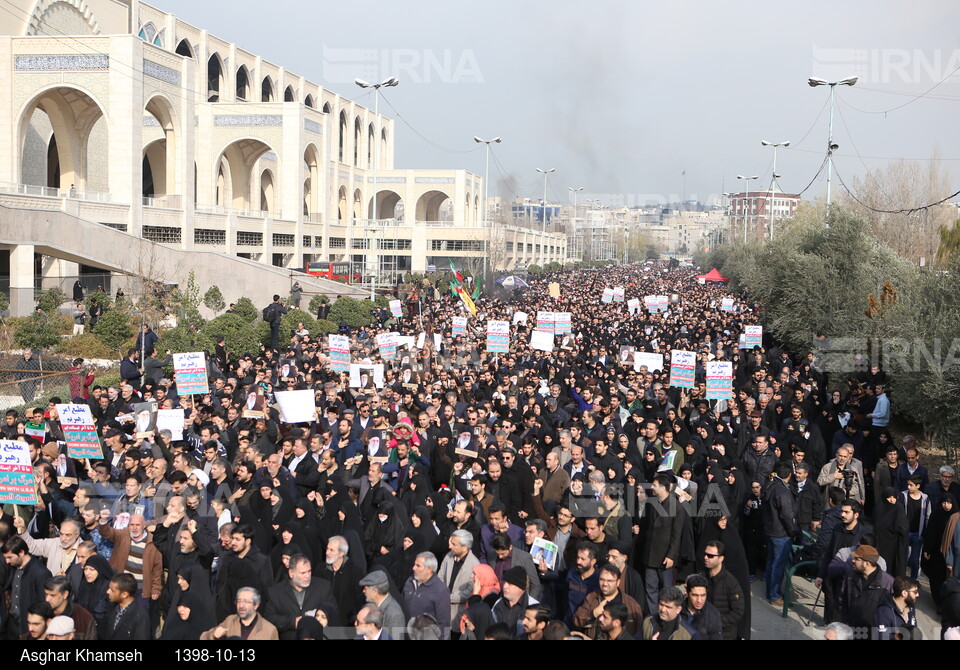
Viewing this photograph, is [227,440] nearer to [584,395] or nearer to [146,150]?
[584,395]

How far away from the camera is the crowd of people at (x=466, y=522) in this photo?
217 inches

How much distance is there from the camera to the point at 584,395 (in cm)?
1384

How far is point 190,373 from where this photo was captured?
12.8 metres

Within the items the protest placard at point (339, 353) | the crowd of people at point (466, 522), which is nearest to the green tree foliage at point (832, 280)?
the crowd of people at point (466, 522)

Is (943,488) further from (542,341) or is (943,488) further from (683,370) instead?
(542,341)

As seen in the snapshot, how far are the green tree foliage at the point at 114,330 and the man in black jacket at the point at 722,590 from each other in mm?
17395

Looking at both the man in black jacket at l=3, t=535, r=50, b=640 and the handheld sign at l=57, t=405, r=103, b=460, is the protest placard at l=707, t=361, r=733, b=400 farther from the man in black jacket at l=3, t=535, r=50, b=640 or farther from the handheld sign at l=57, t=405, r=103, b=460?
the man in black jacket at l=3, t=535, r=50, b=640

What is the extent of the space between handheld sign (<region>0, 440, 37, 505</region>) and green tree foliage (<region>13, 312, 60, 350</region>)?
1270 cm

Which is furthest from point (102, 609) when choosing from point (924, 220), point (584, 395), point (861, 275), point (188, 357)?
point (924, 220)

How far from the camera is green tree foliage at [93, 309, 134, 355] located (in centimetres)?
2052

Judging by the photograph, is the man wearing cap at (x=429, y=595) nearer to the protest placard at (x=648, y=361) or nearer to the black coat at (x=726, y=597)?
the black coat at (x=726, y=597)

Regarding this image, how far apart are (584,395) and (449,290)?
26940mm

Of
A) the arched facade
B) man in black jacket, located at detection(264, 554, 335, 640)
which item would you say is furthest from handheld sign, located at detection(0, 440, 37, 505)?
the arched facade

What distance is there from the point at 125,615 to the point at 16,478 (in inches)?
113
